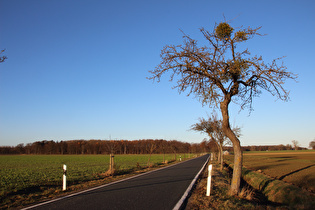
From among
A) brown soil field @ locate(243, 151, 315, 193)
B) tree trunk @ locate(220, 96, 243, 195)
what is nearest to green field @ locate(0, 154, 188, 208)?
tree trunk @ locate(220, 96, 243, 195)

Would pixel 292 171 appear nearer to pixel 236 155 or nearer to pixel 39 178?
pixel 236 155

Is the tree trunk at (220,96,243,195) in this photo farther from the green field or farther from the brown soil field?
the green field

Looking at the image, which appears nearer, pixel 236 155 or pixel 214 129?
pixel 236 155

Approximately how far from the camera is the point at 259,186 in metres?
12.6

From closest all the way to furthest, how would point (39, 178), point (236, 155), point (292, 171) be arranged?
1. point (236, 155)
2. point (39, 178)
3. point (292, 171)

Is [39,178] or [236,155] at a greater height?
[236,155]

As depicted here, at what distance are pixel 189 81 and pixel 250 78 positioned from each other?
223 cm

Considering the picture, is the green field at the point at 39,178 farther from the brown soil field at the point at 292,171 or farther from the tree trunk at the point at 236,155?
the brown soil field at the point at 292,171

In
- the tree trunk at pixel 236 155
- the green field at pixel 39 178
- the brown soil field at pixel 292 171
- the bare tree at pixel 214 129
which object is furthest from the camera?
the bare tree at pixel 214 129

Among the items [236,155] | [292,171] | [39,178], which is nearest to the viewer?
[236,155]

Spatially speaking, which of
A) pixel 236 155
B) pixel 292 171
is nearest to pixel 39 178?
pixel 236 155

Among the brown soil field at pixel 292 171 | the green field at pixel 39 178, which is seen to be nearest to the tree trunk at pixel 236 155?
the brown soil field at pixel 292 171

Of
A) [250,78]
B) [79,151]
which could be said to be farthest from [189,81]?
[79,151]

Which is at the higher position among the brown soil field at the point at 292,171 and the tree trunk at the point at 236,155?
the tree trunk at the point at 236,155
